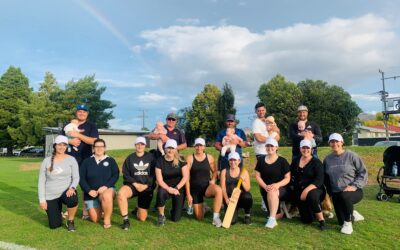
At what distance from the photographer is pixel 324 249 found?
16.1 feet

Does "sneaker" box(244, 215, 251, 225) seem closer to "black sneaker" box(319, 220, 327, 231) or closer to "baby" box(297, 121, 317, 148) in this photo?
"black sneaker" box(319, 220, 327, 231)

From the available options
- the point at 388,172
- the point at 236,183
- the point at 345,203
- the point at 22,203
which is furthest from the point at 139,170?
the point at 388,172

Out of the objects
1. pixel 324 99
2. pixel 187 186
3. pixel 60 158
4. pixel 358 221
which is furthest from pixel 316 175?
pixel 324 99

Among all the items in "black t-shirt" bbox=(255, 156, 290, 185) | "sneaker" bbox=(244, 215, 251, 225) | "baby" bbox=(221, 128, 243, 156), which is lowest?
"sneaker" bbox=(244, 215, 251, 225)

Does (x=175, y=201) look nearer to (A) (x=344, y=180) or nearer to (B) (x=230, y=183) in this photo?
(B) (x=230, y=183)

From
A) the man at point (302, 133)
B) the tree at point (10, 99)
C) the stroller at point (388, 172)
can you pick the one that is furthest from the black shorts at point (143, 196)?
the tree at point (10, 99)

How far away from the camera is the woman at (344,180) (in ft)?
18.8

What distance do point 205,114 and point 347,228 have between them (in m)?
38.8

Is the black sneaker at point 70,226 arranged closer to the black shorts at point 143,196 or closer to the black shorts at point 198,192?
the black shorts at point 143,196

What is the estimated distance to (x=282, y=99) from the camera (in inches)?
1678

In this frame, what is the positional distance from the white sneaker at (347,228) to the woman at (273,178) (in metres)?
1.06

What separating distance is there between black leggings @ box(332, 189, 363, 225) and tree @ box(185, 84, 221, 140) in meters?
37.3

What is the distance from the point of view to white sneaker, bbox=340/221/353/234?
5539 millimetres

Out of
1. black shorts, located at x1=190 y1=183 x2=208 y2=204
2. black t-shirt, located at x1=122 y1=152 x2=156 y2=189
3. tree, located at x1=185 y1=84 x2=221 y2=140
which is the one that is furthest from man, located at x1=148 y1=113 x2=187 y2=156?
tree, located at x1=185 y1=84 x2=221 y2=140
